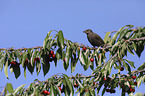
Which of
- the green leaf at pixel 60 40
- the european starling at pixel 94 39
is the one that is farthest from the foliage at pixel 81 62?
the european starling at pixel 94 39

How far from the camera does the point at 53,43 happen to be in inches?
162

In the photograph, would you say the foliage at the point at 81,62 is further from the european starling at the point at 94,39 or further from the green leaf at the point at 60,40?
the european starling at the point at 94,39

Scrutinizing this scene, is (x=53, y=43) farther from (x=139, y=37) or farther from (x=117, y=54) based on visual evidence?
(x=139, y=37)

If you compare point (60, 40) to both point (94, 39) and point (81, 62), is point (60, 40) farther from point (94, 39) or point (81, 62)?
point (94, 39)

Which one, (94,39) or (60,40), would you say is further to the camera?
(94,39)

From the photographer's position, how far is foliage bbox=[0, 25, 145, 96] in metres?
3.68

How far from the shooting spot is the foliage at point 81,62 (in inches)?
145

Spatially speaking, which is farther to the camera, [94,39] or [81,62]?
[94,39]

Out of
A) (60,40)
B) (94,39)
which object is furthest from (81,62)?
(94,39)

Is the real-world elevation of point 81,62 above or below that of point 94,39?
below

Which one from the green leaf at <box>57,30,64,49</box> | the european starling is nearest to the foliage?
the green leaf at <box>57,30,64,49</box>

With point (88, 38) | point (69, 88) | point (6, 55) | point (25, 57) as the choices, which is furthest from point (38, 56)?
point (88, 38)

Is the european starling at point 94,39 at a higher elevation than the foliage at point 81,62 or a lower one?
higher

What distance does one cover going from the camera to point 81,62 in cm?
405
